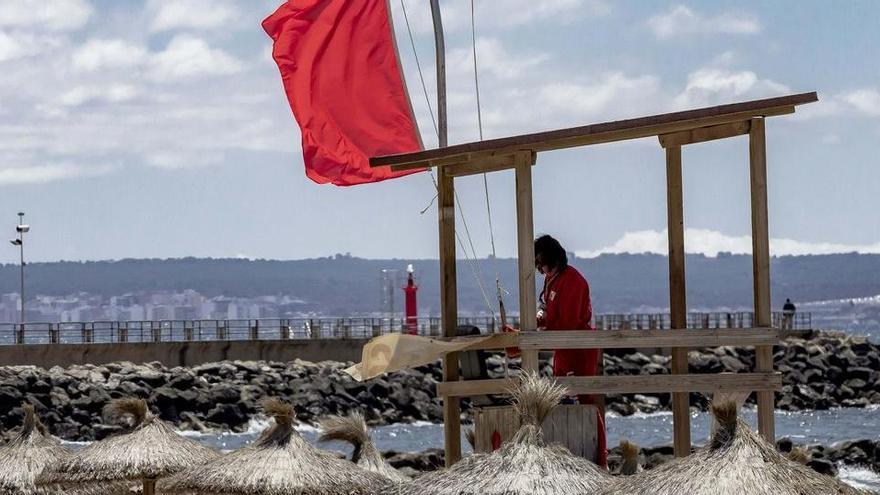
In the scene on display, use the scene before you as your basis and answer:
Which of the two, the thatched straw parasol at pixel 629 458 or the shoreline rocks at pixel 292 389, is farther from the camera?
the shoreline rocks at pixel 292 389

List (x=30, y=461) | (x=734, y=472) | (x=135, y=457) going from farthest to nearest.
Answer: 1. (x=30, y=461)
2. (x=135, y=457)
3. (x=734, y=472)

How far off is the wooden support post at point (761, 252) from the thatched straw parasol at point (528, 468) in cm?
138

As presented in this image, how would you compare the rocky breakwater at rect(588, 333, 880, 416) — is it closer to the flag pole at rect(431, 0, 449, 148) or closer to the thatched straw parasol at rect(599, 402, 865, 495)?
the flag pole at rect(431, 0, 449, 148)

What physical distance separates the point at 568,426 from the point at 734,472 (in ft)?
9.01

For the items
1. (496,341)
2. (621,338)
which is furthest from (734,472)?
(496,341)

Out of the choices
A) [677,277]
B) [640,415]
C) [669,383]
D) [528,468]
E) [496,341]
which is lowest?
[640,415]

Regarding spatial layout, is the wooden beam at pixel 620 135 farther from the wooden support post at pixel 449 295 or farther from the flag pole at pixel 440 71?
the flag pole at pixel 440 71

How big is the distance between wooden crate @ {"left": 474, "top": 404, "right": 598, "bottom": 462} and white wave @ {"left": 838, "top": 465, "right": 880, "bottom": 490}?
2144cm

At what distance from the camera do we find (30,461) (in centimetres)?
1497

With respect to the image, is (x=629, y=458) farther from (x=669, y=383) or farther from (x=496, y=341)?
(x=496, y=341)

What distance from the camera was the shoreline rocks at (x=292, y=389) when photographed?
43594mm

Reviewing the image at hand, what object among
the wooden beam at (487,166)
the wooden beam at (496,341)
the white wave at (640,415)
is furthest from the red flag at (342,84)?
the white wave at (640,415)

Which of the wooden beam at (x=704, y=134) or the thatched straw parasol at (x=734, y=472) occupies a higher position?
the wooden beam at (x=704, y=134)

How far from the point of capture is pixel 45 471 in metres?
14.5
